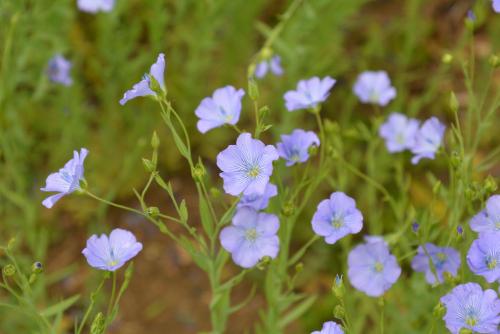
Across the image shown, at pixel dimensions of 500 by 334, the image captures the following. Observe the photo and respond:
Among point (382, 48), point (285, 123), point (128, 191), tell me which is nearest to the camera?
point (285, 123)

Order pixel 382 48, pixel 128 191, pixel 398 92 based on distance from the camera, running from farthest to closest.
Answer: pixel 382 48
pixel 398 92
pixel 128 191

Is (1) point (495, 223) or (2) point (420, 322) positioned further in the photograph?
(2) point (420, 322)

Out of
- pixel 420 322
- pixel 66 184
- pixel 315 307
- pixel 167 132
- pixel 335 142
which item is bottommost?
pixel 315 307

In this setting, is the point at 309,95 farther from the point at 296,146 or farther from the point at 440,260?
the point at 440,260

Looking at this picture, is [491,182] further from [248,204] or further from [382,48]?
[382,48]

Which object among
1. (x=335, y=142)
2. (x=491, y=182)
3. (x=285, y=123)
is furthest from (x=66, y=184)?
(x=285, y=123)

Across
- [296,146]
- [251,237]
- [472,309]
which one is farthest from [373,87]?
[472,309]

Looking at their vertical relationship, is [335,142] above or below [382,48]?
above
